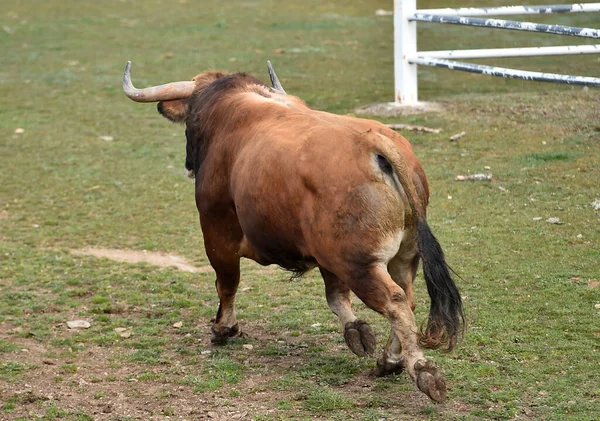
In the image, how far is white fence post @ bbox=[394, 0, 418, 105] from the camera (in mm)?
12500

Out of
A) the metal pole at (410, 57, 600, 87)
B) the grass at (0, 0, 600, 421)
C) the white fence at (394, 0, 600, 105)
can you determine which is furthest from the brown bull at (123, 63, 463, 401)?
the white fence at (394, 0, 600, 105)

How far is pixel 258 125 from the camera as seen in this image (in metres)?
6.39

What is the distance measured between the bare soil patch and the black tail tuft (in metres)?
3.46

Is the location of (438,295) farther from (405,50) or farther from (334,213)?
(405,50)

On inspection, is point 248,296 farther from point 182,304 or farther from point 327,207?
point 327,207

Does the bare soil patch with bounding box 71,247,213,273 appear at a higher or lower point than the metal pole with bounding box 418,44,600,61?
lower

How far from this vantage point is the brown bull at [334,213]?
5348 millimetres

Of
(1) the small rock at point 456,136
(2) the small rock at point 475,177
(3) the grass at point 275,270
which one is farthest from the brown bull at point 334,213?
(1) the small rock at point 456,136

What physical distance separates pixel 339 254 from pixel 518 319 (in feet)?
6.20

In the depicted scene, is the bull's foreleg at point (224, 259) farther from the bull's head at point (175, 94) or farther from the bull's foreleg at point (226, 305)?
the bull's head at point (175, 94)

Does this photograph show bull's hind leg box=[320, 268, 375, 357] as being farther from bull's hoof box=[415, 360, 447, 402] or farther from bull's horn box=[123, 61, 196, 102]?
bull's horn box=[123, 61, 196, 102]

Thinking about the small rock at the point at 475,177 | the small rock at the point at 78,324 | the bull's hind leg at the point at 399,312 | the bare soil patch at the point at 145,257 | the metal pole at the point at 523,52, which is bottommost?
the bare soil patch at the point at 145,257

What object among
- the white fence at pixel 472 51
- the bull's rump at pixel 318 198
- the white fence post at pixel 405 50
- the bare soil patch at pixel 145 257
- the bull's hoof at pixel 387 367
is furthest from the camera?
the white fence post at pixel 405 50

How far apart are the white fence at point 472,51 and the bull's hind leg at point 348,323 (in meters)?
5.05
